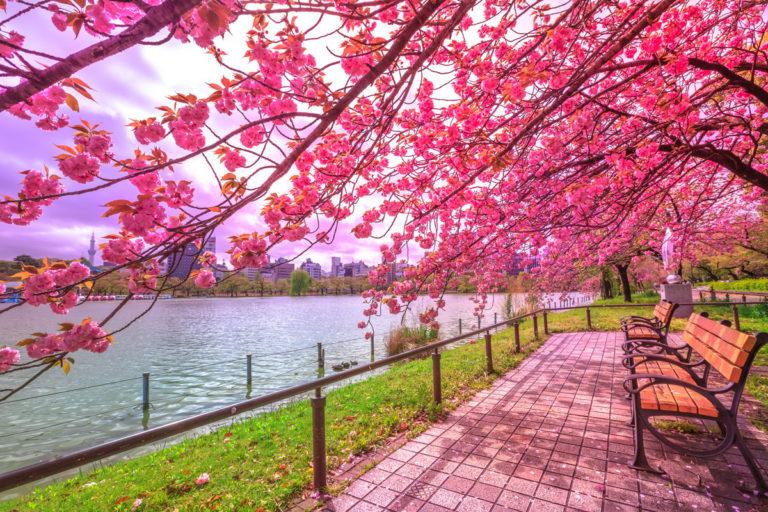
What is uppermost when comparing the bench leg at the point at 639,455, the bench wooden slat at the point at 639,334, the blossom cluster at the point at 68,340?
the blossom cluster at the point at 68,340

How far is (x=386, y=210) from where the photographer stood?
4.94 meters

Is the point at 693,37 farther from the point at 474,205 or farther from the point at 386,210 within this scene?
the point at 386,210

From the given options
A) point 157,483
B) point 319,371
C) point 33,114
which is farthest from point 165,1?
point 319,371

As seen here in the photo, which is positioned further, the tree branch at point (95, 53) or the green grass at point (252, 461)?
the green grass at point (252, 461)

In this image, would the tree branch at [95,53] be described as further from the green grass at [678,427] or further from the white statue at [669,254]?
the white statue at [669,254]

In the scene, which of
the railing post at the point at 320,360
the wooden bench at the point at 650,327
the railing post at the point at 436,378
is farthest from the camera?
the railing post at the point at 320,360

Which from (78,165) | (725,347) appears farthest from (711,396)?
(78,165)

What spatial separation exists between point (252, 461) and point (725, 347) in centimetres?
548

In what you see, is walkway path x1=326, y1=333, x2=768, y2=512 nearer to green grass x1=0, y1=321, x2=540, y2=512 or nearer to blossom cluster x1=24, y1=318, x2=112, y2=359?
green grass x1=0, y1=321, x2=540, y2=512

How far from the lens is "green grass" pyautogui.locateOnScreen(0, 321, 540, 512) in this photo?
3574 mm

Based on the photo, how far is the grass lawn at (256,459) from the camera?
3586 mm

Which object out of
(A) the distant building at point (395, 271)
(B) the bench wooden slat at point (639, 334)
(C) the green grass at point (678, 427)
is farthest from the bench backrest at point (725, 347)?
(A) the distant building at point (395, 271)

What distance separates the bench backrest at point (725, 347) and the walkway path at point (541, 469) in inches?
37.2

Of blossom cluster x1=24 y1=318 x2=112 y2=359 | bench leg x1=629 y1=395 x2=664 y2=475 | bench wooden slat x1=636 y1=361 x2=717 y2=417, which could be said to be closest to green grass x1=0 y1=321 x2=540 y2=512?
blossom cluster x1=24 y1=318 x2=112 y2=359
